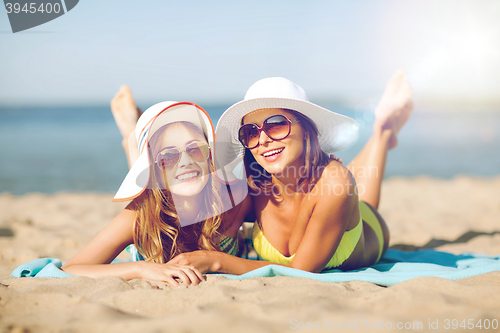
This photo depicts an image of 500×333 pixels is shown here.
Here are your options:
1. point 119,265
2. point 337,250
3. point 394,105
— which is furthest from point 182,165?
point 394,105

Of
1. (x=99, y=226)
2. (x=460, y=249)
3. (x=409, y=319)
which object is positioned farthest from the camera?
(x=99, y=226)

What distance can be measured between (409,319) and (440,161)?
397 inches

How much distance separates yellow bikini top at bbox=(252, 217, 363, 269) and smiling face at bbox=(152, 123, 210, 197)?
77 cm

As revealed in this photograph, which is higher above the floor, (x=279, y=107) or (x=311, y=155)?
(x=279, y=107)

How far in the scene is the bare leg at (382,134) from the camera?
3883 mm

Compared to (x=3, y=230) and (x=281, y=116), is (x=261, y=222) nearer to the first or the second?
(x=281, y=116)

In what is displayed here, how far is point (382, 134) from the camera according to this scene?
4168 mm

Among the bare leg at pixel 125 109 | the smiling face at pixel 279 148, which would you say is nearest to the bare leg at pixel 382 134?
the smiling face at pixel 279 148

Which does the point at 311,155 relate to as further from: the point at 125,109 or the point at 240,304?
the point at 125,109

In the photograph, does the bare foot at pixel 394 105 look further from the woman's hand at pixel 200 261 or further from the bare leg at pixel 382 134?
the woman's hand at pixel 200 261

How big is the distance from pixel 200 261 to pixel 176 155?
0.76 m

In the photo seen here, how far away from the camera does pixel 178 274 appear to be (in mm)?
2066

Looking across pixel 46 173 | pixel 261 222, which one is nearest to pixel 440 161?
pixel 261 222

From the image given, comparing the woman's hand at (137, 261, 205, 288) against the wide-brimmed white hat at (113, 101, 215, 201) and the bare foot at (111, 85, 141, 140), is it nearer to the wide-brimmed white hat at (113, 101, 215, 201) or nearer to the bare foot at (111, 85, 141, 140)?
the wide-brimmed white hat at (113, 101, 215, 201)
